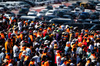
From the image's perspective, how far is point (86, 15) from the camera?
2834 centimetres

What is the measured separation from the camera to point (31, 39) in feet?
44.2

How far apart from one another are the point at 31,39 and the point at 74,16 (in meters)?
17.0

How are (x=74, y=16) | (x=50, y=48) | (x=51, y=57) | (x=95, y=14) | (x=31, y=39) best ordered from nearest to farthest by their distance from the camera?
(x=51, y=57)
(x=50, y=48)
(x=31, y=39)
(x=95, y=14)
(x=74, y=16)

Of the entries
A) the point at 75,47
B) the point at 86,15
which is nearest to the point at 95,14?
the point at 86,15

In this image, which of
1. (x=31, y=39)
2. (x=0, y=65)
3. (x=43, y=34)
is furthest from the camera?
(x=43, y=34)

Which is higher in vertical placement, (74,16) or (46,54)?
(46,54)

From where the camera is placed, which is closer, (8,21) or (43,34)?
(43,34)

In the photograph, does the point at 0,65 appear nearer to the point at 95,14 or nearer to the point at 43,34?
the point at 43,34

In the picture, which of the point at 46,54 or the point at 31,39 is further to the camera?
the point at 31,39

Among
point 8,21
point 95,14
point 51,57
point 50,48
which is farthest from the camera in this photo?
point 95,14

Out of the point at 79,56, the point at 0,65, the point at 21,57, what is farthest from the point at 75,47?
the point at 0,65

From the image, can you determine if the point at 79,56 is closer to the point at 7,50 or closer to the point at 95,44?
the point at 95,44

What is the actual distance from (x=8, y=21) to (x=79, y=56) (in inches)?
444

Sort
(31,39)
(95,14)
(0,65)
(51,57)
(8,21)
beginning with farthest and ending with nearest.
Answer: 1. (95,14)
2. (8,21)
3. (31,39)
4. (51,57)
5. (0,65)
